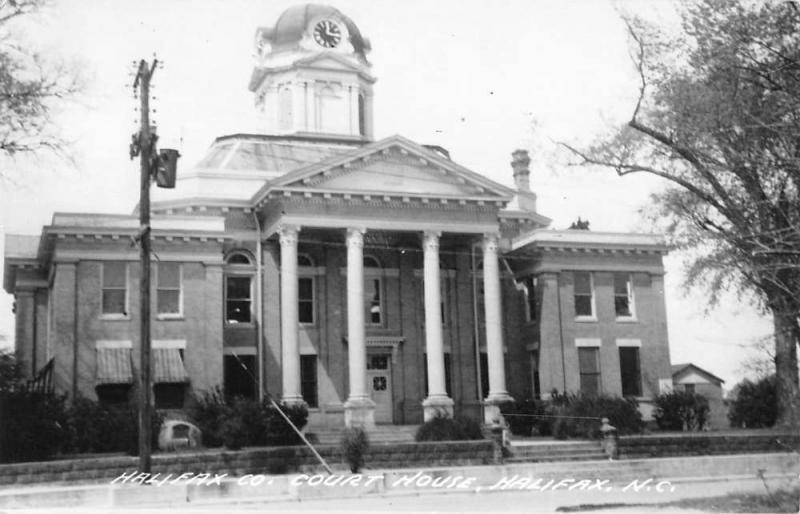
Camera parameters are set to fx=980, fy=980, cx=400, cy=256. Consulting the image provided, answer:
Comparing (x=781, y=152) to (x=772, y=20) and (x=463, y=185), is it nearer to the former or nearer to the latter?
(x=772, y=20)

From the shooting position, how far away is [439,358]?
35.7 m

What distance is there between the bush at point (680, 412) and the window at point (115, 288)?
67.6 ft

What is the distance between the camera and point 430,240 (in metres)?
36.0

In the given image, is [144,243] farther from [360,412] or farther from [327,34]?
[327,34]

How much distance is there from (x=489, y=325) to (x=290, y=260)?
7.83m

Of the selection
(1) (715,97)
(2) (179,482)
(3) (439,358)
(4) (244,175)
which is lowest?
(2) (179,482)

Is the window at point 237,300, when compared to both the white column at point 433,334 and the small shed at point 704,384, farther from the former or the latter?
the small shed at point 704,384

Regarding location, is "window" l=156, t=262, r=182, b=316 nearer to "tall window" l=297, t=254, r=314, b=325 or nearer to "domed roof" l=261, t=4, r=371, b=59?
"tall window" l=297, t=254, r=314, b=325

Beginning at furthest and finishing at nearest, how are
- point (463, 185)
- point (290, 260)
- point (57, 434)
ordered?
point (463, 185) → point (290, 260) → point (57, 434)

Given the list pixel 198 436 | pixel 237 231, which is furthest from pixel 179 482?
pixel 237 231

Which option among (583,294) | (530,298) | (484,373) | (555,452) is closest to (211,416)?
(555,452)

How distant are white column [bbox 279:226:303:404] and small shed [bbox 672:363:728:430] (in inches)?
741

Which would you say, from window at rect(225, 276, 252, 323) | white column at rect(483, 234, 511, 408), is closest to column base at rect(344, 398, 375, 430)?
white column at rect(483, 234, 511, 408)

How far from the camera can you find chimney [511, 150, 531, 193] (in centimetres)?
4675
